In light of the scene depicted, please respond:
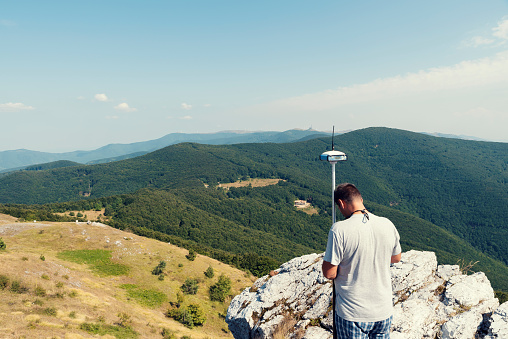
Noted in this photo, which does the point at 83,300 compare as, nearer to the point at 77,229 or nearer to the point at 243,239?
the point at 77,229

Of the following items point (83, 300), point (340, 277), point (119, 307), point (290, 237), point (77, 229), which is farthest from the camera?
point (290, 237)

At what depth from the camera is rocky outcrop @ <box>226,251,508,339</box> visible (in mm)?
8570

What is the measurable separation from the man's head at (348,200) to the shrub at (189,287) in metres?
39.5

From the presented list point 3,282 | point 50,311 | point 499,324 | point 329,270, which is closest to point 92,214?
point 3,282

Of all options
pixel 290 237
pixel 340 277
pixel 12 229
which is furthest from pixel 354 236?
pixel 290 237

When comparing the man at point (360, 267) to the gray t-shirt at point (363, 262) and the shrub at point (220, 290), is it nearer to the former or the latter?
the gray t-shirt at point (363, 262)

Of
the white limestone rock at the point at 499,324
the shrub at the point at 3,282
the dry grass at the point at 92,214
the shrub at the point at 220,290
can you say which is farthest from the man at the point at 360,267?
the dry grass at the point at 92,214

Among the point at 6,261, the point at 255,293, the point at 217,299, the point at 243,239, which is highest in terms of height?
the point at 255,293

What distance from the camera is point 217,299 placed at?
129ft

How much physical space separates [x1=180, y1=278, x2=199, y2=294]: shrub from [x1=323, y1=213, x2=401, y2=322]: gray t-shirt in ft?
127

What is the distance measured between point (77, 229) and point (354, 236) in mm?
57970

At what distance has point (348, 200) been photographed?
4.80 metres

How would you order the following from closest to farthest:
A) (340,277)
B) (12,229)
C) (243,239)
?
1. (340,277)
2. (12,229)
3. (243,239)

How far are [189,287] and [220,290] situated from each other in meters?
5.52
